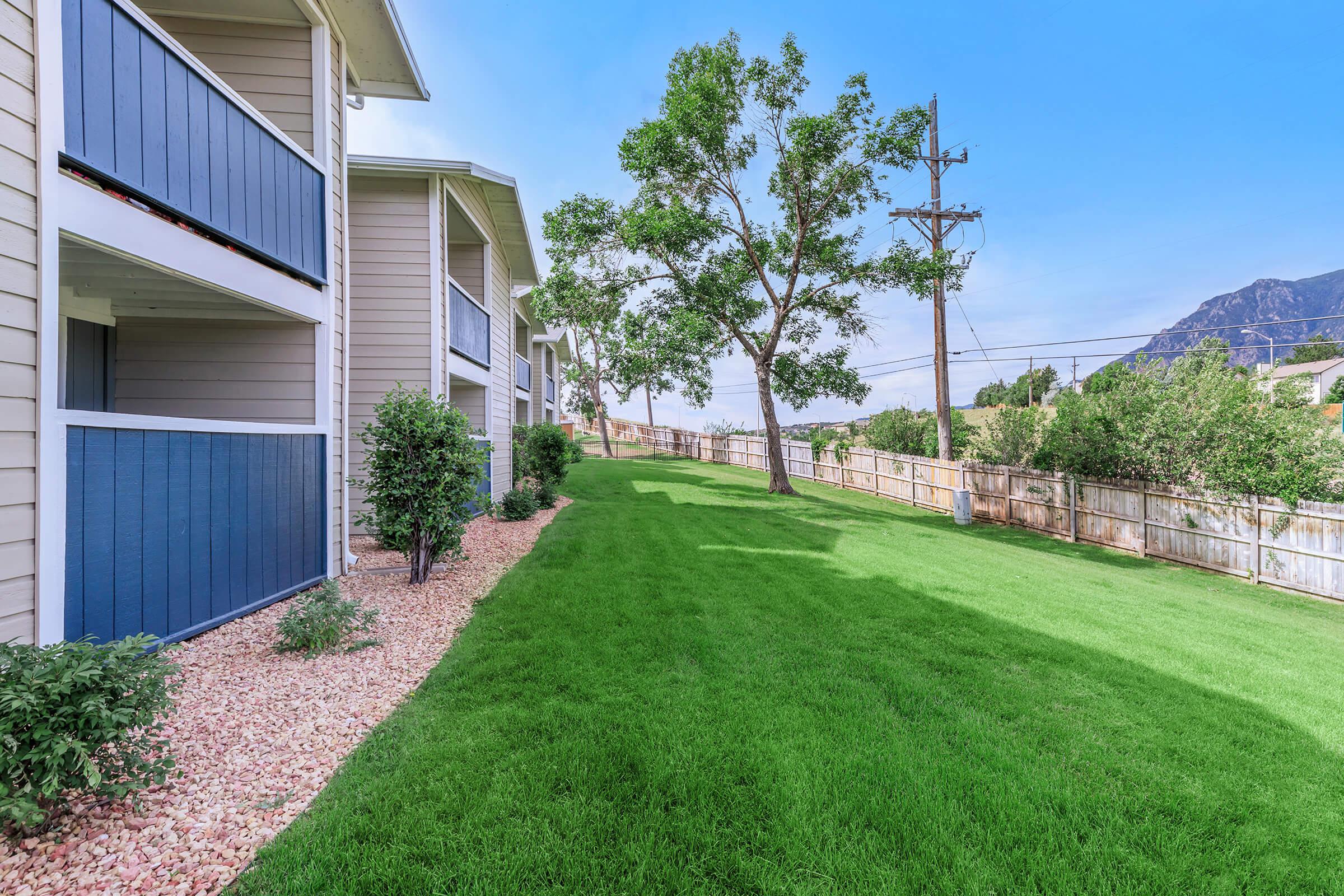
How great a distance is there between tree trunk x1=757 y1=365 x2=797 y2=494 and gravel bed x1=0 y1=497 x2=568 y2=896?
39.9 ft

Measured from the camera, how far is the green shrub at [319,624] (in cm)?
383

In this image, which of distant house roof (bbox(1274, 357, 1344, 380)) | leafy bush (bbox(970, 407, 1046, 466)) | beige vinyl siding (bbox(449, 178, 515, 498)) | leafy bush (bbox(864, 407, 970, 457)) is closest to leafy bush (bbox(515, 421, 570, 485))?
beige vinyl siding (bbox(449, 178, 515, 498))

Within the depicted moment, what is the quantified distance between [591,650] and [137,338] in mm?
5754

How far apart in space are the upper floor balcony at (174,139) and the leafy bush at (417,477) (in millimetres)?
1651

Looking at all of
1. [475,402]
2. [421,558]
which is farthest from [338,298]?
[475,402]

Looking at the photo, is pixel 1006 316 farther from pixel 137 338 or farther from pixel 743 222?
pixel 137 338

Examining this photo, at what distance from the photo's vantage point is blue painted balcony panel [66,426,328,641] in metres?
3.20

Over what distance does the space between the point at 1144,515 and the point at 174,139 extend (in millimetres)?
14566

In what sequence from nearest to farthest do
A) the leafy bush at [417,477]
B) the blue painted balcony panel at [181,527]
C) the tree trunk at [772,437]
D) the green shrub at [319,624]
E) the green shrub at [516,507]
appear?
the blue painted balcony panel at [181,527] → the green shrub at [319,624] → the leafy bush at [417,477] → the green shrub at [516,507] → the tree trunk at [772,437]

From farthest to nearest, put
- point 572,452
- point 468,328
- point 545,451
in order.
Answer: point 572,452 → point 545,451 → point 468,328

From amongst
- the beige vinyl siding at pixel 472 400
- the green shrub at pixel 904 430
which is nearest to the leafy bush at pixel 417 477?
the beige vinyl siding at pixel 472 400

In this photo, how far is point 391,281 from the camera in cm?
834

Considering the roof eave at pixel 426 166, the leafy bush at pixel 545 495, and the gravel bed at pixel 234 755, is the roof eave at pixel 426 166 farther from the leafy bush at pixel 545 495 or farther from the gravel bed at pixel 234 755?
the gravel bed at pixel 234 755

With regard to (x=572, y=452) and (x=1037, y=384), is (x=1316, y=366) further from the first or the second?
(x=572, y=452)
